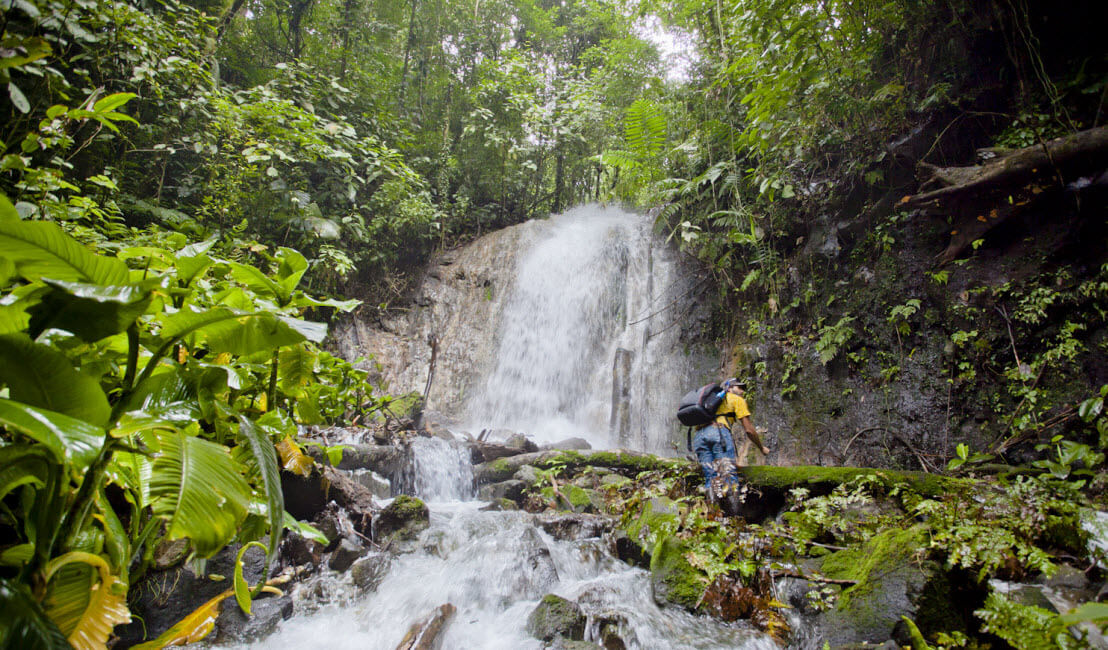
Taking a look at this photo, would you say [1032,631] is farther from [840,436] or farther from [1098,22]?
[1098,22]

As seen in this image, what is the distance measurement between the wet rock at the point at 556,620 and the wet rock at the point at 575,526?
1252mm

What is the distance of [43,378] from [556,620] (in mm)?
3011

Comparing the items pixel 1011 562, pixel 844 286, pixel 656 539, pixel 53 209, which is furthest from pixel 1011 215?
pixel 53 209

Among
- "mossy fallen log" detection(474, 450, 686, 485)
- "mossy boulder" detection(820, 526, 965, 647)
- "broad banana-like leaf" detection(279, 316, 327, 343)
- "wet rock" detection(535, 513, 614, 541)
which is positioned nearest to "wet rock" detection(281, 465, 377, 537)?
"wet rock" detection(535, 513, 614, 541)

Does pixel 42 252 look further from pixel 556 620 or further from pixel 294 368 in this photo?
pixel 556 620

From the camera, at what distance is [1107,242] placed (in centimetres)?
417

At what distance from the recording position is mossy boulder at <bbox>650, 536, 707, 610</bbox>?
3189 millimetres

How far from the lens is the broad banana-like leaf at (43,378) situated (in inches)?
31.9

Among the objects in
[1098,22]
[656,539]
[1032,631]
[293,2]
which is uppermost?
[293,2]

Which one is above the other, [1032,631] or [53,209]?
[53,209]

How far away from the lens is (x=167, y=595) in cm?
255

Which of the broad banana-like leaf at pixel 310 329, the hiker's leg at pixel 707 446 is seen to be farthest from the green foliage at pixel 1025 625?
the broad banana-like leaf at pixel 310 329

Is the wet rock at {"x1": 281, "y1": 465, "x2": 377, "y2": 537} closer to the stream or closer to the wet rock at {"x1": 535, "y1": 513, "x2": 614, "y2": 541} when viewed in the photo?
the stream

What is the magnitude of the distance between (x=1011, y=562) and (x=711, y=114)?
7346mm
